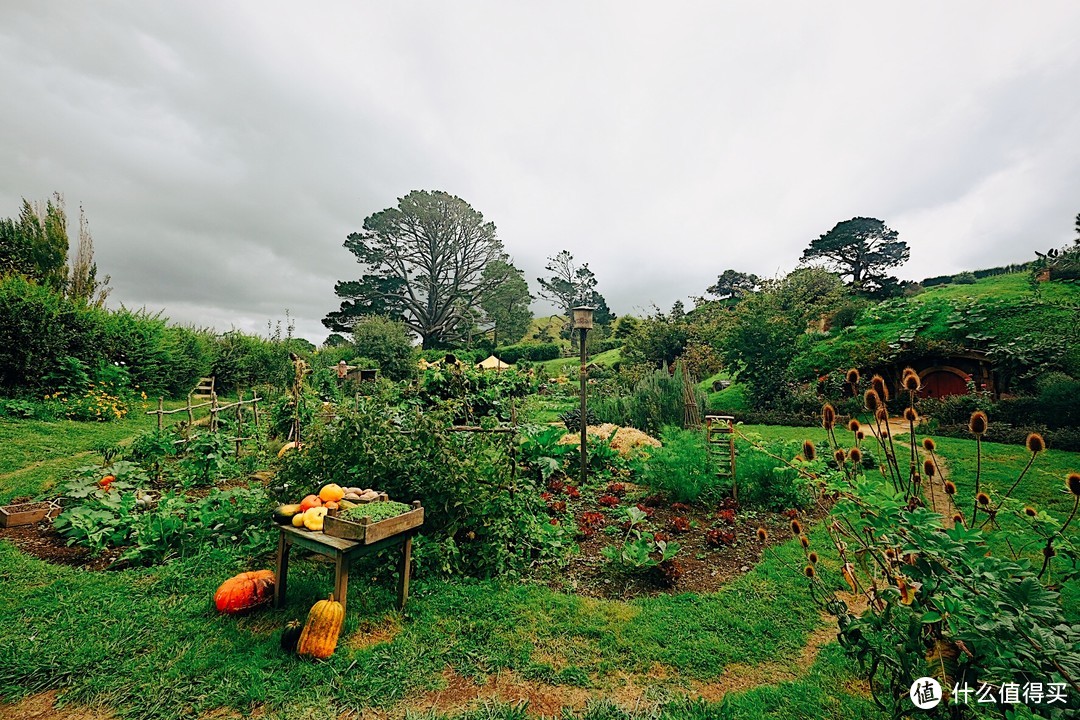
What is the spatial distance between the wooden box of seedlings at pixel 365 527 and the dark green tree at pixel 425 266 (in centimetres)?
3279

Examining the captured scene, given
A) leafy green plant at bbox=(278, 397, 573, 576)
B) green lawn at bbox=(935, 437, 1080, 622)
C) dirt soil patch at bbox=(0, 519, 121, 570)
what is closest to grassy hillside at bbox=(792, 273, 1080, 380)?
green lawn at bbox=(935, 437, 1080, 622)

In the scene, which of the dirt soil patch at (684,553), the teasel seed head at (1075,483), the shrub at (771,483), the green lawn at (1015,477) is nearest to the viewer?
the teasel seed head at (1075,483)

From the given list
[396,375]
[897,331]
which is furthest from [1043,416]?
[396,375]

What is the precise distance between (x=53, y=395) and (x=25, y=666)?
10327 mm

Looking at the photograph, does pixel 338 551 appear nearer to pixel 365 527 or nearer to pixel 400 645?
pixel 365 527

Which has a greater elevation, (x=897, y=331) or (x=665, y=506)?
(x=897, y=331)

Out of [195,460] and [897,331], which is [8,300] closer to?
[195,460]

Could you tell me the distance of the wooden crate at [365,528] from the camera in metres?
2.73

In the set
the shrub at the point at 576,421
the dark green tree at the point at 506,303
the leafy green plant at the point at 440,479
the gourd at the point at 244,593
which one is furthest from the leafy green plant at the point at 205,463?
the dark green tree at the point at 506,303

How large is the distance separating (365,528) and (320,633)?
62 centimetres

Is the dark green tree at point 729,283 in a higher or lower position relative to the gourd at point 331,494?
higher

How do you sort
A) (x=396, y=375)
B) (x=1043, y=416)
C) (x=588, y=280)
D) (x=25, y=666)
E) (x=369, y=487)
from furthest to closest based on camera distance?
(x=588, y=280), (x=396, y=375), (x=1043, y=416), (x=369, y=487), (x=25, y=666)

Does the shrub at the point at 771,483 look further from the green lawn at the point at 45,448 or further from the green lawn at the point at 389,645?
the green lawn at the point at 45,448

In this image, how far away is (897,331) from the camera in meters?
12.9
